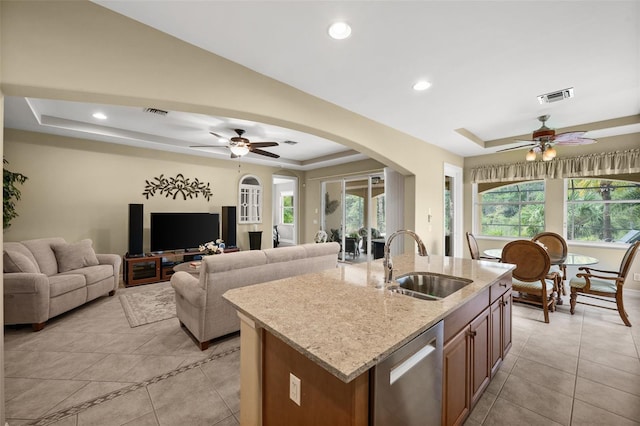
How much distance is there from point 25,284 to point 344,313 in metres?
3.77

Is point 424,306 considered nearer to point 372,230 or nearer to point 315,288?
point 315,288

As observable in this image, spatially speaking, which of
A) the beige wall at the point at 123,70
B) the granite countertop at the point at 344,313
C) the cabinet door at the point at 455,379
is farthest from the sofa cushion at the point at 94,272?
the cabinet door at the point at 455,379

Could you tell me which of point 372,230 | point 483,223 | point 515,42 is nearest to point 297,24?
point 515,42

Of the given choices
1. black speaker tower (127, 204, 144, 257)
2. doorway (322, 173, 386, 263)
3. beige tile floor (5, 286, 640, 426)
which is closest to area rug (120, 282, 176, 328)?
beige tile floor (5, 286, 640, 426)

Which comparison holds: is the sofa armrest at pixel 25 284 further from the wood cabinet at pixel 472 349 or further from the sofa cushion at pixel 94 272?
the wood cabinet at pixel 472 349

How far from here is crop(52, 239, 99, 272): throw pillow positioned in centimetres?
390

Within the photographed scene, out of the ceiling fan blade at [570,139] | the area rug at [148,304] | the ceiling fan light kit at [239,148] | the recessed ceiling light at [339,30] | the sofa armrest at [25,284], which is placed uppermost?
the recessed ceiling light at [339,30]

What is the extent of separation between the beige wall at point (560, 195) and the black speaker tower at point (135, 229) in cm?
658

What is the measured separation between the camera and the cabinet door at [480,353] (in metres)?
1.76

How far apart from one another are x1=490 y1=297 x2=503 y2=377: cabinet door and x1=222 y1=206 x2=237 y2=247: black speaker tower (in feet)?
17.4

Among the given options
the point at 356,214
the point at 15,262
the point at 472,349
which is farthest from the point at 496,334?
the point at 15,262

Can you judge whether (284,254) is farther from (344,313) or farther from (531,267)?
(531,267)

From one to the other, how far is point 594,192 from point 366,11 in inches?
210

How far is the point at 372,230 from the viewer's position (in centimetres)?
659
